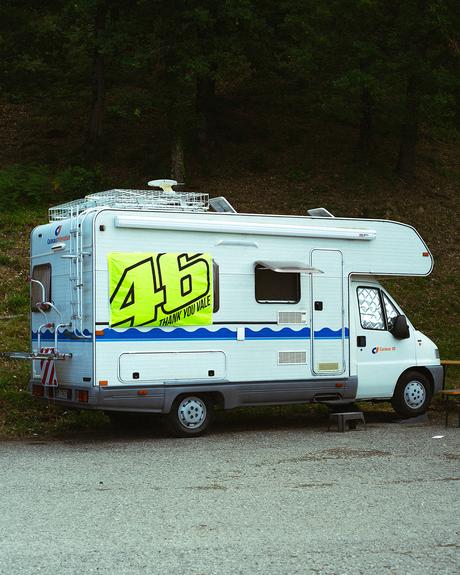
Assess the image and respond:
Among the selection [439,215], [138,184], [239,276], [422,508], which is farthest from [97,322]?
[439,215]

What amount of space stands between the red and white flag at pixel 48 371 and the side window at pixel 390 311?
16.2 ft

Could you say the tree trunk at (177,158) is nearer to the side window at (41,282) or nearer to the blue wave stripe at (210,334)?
the side window at (41,282)

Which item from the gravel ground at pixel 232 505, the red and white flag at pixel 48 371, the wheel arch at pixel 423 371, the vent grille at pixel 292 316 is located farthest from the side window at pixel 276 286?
the red and white flag at pixel 48 371

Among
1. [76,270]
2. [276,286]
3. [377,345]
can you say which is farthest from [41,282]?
[377,345]

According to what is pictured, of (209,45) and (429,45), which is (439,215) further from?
(209,45)

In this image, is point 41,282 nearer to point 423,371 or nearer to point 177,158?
point 423,371

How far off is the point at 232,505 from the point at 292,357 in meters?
5.17

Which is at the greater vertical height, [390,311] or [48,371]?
[390,311]

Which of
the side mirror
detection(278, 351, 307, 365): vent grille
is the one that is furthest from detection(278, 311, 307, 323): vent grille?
the side mirror

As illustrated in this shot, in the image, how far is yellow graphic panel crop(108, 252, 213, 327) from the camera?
11.6 m

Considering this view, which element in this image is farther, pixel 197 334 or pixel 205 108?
pixel 205 108

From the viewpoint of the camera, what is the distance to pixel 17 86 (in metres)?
28.2

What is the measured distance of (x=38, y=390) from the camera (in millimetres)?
12516

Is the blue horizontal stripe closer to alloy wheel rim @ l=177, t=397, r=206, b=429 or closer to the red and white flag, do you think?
the red and white flag
